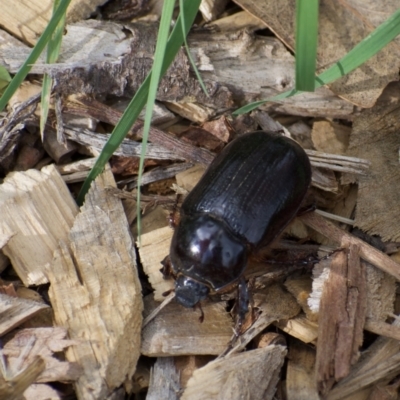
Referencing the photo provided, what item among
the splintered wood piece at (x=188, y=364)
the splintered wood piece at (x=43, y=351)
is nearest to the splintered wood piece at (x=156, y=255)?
the splintered wood piece at (x=188, y=364)

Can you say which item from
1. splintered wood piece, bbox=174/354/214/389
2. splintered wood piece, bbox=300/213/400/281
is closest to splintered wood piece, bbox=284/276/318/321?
splintered wood piece, bbox=300/213/400/281

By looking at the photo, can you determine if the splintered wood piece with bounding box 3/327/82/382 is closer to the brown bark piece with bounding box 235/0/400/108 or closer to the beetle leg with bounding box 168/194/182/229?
the beetle leg with bounding box 168/194/182/229

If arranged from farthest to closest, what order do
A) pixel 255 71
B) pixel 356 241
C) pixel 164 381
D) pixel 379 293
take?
1. pixel 255 71
2. pixel 356 241
3. pixel 379 293
4. pixel 164 381

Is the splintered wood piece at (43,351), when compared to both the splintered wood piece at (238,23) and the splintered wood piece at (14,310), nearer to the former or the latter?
the splintered wood piece at (14,310)

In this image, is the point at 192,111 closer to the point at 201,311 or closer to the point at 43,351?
the point at 201,311

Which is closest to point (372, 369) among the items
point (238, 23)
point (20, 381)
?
point (20, 381)

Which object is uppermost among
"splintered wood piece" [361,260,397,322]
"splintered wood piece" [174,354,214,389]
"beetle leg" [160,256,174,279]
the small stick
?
"beetle leg" [160,256,174,279]

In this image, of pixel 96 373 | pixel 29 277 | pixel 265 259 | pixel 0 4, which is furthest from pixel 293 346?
pixel 0 4

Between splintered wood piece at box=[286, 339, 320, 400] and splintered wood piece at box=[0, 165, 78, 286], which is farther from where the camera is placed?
splintered wood piece at box=[0, 165, 78, 286]
